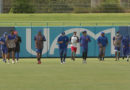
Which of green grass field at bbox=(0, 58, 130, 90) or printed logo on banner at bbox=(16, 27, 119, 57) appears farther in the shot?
printed logo on banner at bbox=(16, 27, 119, 57)

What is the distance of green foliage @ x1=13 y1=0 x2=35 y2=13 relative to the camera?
205 ft

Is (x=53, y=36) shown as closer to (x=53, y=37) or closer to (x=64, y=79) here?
(x=53, y=37)

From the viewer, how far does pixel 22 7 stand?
6388 centimetres

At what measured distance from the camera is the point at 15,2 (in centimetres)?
6338

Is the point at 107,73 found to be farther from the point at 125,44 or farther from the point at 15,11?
the point at 15,11

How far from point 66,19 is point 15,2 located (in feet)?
33.6

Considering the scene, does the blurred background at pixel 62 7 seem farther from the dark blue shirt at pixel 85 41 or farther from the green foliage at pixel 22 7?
the dark blue shirt at pixel 85 41

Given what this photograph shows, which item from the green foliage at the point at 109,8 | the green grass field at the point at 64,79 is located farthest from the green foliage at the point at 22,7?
the green grass field at the point at 64,79

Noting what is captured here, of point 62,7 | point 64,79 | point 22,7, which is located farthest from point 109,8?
point 64,79

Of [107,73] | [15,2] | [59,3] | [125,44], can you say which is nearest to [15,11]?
[15,2]

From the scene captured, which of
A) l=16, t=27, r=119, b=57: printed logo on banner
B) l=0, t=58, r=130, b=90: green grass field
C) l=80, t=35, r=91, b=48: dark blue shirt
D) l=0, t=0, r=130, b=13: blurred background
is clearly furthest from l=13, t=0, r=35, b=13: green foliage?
l=0, t=58, r=130, b=90: green grass field

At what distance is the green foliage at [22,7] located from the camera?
62562 millimetres

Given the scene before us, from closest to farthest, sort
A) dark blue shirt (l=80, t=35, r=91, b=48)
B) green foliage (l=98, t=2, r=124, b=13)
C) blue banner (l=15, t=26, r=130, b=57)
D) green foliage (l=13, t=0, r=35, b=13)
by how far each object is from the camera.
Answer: dark blue shirt (l=80, t=35, r=91, b=48), blue banner (l=15, t=26, r=130, b=57), green foliage (l=13, t=0, r=35, b=13), green foliage (l=98, t=2, r=124, b=13)

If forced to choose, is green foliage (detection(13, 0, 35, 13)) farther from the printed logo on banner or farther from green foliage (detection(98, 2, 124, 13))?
the printed logo on banner
